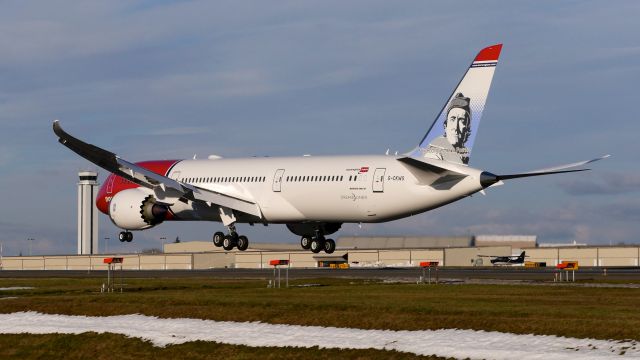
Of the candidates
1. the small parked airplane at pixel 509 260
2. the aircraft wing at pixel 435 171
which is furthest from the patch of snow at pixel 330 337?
the small parked airplane at pixel 509 260

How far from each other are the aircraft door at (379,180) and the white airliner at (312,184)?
6 cm

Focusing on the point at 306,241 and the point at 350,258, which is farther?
the point at 350,258

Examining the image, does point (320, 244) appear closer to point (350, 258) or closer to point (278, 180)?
point (278, 180)

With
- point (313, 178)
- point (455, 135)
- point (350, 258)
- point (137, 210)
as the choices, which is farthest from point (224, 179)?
point (350, 258)

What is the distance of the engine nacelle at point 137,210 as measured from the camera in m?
68.5

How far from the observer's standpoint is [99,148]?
60094mm

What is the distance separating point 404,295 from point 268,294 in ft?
21.2

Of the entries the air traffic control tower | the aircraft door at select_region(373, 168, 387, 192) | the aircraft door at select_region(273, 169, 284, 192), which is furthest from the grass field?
the air traffic control tower

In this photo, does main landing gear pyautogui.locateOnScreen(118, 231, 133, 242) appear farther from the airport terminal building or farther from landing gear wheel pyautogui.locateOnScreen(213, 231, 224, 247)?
the airport terminal building

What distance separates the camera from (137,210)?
68.6m

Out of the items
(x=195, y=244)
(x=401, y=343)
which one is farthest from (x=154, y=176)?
(x=195, y=244)

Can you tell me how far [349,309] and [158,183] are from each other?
89.6 feet

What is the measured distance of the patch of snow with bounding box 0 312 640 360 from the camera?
95.7ft

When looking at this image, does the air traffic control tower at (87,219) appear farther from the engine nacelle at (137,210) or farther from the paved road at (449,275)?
the engine nacelle at (137,210)
